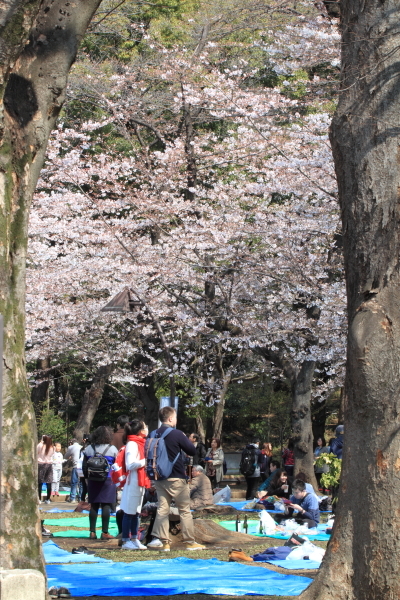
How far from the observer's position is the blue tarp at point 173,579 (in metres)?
5.95

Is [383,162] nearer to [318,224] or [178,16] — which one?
[318,224]

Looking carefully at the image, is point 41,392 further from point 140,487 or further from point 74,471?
point 140,487

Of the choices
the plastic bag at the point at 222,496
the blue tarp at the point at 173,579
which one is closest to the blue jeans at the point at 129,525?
the blue tarp at the point at 173,579

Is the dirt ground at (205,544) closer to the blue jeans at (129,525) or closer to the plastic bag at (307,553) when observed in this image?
the blue jeans at (129,525)

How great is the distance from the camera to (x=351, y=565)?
4480 mm

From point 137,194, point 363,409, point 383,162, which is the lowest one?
point 363,409

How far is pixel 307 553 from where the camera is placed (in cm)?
793

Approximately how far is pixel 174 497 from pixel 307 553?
1.69 m

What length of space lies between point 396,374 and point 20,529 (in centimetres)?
256

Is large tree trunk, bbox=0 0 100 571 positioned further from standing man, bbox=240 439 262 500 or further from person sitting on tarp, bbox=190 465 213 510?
standing man, bbox=240 439 262 500

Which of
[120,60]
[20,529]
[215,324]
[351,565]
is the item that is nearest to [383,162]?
[351,565]

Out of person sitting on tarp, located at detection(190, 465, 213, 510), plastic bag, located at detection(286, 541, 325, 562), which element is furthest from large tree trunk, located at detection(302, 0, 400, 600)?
person sitting on tarp, located at detection(190, 465, 213, 510)

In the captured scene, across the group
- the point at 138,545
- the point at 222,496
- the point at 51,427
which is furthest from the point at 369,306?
the point at 51,427

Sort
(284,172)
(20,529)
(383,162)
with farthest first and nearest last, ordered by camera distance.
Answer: (284,172) < (383,162) < (20,529)
